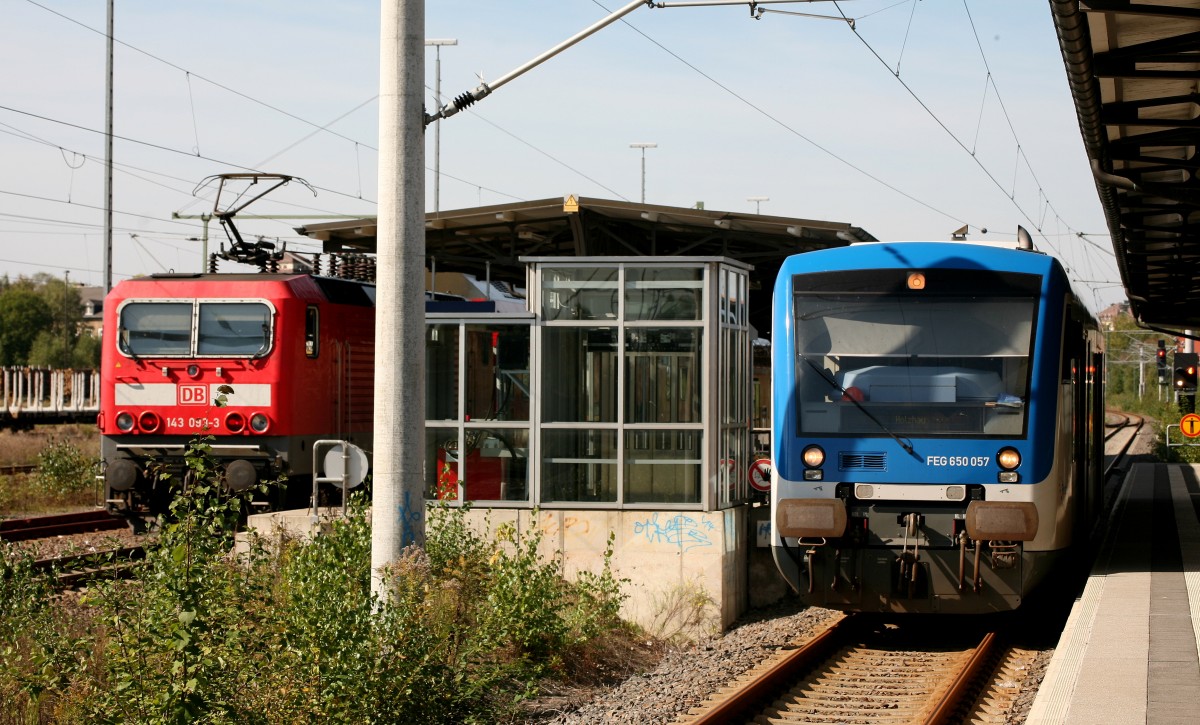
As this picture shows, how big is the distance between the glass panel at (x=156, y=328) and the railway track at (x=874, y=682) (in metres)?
9.35

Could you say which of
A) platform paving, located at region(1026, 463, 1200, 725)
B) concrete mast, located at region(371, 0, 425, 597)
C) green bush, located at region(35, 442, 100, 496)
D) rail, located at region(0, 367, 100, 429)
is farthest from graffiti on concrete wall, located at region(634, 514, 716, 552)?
rail, located at region(0, 367, 100, 429)

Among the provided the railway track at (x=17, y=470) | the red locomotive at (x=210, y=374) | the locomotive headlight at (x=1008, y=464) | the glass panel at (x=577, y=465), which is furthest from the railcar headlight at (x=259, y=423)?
the railway track at (x=17, y=470)

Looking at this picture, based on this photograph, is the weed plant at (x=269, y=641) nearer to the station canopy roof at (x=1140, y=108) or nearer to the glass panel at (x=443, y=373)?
the glass panel at (x=443, y=373)

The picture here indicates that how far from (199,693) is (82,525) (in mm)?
13688

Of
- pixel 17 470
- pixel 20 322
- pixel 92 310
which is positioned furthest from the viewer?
pixel 92 310

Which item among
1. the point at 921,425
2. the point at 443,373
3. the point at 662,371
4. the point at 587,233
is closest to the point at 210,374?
the point at 587,233

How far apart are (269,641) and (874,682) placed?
4538 millimetres

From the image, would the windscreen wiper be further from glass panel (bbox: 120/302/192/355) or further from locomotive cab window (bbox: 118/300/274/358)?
glass panel (bbox: 120/302/192/355)

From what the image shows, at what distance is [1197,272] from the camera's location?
20.3 meters

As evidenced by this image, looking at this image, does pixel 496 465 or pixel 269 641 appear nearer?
pixel 269 641

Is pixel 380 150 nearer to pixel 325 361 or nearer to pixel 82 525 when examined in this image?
pixel 325 361

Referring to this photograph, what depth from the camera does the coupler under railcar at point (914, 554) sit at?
1062 cm

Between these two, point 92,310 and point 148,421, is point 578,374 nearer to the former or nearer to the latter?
point 148,421

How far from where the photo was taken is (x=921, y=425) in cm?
1107
